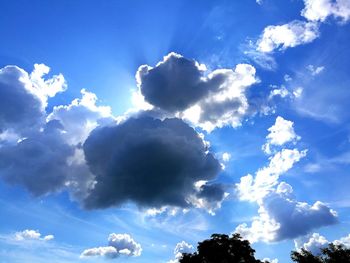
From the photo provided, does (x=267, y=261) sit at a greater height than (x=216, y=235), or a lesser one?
lesser

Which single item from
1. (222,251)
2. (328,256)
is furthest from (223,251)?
(328,256)

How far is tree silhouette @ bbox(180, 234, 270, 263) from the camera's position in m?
84.0

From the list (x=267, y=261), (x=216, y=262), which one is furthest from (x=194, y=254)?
(x=267, y=261)

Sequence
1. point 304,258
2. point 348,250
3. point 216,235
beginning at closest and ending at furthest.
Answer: point 348,250 → point 304,258 → point 216,235

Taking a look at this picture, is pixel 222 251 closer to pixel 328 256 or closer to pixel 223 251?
pixel 223 251

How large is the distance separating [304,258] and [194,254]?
28929 millimetres

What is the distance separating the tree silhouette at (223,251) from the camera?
84.0 meters

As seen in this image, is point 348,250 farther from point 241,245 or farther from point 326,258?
point 241,245

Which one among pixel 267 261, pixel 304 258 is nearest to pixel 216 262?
pixel 267 261

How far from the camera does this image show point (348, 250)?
63969 millimetres

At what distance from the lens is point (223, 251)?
277ft

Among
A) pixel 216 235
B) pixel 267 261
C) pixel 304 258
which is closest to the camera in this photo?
pixel 304 258

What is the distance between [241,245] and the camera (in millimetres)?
85625

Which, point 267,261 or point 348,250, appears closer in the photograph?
point 348,250
